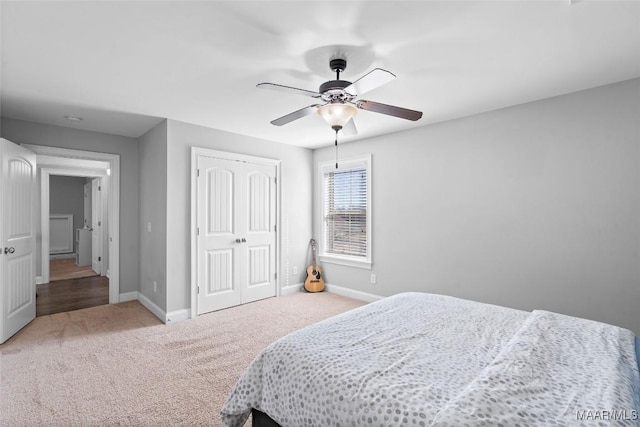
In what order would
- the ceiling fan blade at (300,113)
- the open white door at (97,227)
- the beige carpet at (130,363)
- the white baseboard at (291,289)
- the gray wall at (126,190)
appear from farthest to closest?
the open white door at (97,227) < the white baseboard at (291,289) < the gray wall at (126,190) < the ceiling fan blade at (300,113) < the beige carpet at (130,363)

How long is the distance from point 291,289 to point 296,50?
3745 millimetres

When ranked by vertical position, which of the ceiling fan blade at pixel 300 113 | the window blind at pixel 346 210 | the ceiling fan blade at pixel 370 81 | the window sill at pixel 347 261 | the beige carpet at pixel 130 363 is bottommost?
the beige carpet at pixel 130 363

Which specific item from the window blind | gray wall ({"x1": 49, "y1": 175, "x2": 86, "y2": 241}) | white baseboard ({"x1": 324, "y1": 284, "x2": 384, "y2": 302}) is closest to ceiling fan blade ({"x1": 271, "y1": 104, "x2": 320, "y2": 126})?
the window blind

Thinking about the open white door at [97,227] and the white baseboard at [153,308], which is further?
the open white door at [97,227]

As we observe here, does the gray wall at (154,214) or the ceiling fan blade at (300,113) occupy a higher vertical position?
the ceiling fan blade at (300,113)

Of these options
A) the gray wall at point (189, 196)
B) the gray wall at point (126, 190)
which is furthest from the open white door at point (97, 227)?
the gray wall at point (189, 196)

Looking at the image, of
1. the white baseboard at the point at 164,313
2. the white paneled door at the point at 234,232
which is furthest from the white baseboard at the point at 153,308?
Answer: the white paneled door at the point at 234,232

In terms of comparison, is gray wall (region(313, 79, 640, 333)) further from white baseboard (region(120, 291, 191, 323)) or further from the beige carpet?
white baseboard (region(120, 291, 191, 323))

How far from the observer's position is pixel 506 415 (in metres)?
0.97

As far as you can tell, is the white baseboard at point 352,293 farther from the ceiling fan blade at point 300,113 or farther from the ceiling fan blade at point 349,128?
the ceiling fan blade at point 300,113

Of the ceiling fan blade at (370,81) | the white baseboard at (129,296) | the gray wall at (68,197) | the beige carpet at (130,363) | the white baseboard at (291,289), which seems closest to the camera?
the ceiling fan blade at (370,81)

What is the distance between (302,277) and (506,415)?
4.34 m

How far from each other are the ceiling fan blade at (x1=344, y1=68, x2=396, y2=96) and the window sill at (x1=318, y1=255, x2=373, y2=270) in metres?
2.89

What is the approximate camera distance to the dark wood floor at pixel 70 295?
167 inches
